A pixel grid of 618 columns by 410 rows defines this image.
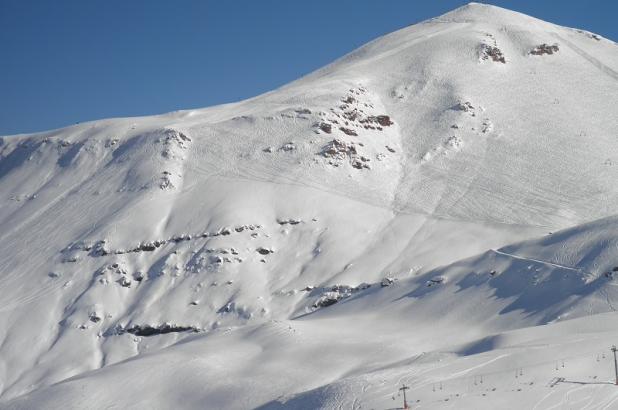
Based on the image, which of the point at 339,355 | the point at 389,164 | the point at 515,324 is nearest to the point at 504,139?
the point at 389,164

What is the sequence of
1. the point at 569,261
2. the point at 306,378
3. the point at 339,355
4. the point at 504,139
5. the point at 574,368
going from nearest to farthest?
the point at 574,368 → the point at 306,378 → the point at 339,355 → the point at 569,261 → the point at 504,139

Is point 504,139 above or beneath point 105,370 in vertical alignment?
above

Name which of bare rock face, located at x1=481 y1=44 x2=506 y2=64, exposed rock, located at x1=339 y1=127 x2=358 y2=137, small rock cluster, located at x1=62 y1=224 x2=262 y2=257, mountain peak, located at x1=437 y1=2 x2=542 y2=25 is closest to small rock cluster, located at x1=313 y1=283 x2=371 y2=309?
small rock cluster, located at x1=62 y1=224 x2=262 y2=257

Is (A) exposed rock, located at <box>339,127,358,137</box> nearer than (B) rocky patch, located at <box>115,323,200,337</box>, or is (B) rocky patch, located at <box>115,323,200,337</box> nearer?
(B) rocky patch, located at <box>115,323,200,337</box>

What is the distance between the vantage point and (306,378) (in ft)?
138

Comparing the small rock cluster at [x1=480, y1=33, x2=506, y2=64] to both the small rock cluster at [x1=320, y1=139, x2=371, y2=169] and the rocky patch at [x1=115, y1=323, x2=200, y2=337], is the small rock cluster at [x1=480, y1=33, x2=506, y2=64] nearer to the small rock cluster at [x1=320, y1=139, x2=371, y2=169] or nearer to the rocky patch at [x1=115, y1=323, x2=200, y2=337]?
the small rock cluster at [x1=320, y1=139, x2=371, y2=169]

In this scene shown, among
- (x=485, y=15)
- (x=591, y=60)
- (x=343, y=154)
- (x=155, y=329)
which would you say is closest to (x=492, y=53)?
(x=591, y=60)

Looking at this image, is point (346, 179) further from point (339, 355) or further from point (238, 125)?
point (339, 355)

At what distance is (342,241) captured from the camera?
233 feet

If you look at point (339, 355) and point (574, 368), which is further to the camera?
point (339, 355)

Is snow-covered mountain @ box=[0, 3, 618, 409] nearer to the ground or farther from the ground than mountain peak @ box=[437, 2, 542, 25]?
nearer to the ground

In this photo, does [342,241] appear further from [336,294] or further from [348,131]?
[348,131]

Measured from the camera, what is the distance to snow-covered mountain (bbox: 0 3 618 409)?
4097 cm

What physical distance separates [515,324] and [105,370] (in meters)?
26.0
